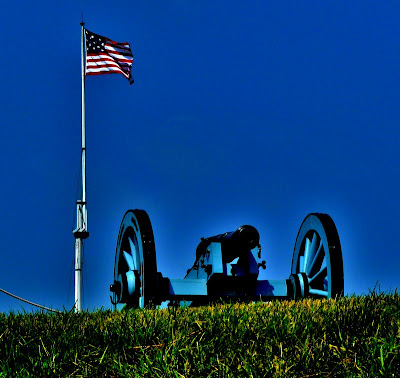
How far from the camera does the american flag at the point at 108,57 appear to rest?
15.9 metres

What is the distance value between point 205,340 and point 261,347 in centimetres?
41

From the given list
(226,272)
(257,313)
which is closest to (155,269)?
(226,272)

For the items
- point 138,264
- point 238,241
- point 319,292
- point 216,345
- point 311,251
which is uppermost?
point 238,241

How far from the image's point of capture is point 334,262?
838 centimetres

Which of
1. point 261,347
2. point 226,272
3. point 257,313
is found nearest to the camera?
point 261,347

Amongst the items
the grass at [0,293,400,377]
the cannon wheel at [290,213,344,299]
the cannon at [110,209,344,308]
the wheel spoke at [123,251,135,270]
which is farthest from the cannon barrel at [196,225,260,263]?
the grass at [0,293,400,377]

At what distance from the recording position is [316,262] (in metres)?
9.27

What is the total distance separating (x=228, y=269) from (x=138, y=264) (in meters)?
1.86

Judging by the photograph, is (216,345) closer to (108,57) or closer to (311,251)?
(311,251)

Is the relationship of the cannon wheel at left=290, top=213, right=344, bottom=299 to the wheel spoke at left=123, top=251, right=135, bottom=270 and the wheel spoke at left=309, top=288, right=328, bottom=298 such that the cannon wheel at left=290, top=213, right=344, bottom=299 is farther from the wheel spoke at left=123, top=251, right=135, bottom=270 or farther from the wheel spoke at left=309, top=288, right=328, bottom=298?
the wheel spoke at left=123, top=251, right=135, bottom=270

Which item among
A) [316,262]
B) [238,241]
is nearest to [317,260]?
[316,262]

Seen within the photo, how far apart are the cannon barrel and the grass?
4640mm

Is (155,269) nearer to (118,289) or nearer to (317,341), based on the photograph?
(118,289)

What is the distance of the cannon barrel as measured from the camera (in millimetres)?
9672
